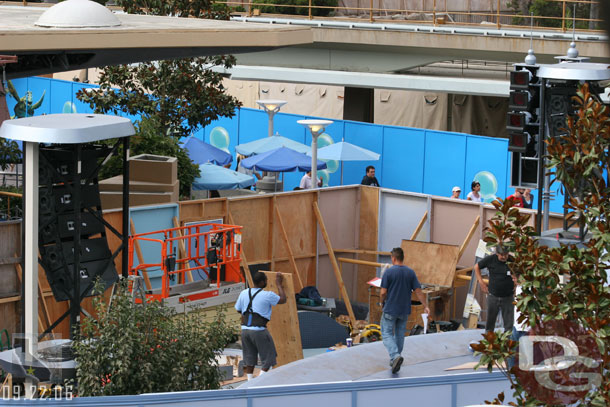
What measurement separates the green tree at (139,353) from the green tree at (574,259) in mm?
4886

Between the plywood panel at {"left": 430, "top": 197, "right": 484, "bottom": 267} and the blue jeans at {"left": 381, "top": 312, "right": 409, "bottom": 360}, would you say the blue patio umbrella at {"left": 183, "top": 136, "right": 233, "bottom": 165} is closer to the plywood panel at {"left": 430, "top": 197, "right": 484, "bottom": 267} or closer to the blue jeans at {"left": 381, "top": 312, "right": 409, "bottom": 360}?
the plywood panel at {"left": 430, "top": 197, "right": 484, "bottom": 267}

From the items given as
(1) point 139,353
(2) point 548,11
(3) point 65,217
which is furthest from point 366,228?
(2) point 548,11

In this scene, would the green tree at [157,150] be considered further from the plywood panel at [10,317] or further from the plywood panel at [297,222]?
the plywood panel at [10,317]

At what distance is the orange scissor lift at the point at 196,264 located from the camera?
16594 mm

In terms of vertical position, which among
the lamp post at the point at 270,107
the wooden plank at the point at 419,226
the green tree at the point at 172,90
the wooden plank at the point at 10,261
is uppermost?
the green tree at the point at 172,90

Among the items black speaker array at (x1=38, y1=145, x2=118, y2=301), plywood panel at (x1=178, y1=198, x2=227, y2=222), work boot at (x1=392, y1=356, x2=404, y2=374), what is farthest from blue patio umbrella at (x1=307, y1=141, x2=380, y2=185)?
work boot at (x1=392, y1=356, x2=404, y2=374)

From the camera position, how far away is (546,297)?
6.52 meters

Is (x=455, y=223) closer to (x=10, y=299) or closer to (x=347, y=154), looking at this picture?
(x=347, y=154)

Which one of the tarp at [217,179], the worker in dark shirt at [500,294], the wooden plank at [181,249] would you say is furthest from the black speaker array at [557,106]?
the tarp at [217,179]

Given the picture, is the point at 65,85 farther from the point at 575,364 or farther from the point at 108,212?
the point at 575,364

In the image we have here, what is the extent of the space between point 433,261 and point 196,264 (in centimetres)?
434

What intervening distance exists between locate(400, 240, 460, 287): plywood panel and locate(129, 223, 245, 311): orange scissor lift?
125 inches

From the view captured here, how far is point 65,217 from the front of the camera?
13.7m

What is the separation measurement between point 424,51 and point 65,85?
1184cm
